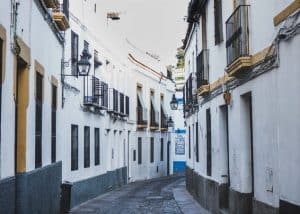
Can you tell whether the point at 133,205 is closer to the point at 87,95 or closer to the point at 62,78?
the point at 87,95

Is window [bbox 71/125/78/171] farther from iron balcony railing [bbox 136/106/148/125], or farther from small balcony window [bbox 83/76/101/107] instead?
iron balcony railing [bbox 136/106/148/125]

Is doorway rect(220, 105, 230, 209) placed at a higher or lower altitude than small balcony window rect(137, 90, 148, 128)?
lower

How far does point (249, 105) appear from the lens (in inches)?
431

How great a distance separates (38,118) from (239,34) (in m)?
4.08

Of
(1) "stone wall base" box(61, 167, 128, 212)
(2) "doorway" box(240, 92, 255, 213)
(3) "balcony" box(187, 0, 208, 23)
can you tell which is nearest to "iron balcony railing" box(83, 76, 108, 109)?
(1) "stone wall base" box(61, 167, 128, 212)

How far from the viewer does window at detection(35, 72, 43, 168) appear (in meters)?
10.9

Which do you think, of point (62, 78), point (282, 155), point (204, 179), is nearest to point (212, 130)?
point (204, 179)

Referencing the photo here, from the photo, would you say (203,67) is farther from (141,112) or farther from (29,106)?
(141,112)

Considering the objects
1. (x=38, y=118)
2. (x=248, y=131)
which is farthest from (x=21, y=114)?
(x=248, y=131)

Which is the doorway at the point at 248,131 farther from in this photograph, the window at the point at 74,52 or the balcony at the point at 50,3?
the window at the point at 74,52

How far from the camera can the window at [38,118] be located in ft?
35.9

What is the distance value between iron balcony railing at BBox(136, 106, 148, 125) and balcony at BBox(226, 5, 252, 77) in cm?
2168

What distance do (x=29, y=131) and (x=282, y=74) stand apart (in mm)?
4588

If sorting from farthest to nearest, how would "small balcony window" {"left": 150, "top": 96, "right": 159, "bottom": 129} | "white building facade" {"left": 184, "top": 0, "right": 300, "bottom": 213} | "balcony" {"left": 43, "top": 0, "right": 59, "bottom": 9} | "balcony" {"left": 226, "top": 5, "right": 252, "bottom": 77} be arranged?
"small balcony window" {"left": 150, "top": 96, "right": 159, "bottom": 129}, "balcony" {"left": 43, "top": 0, "right": 59, "bottom": 9}, "balcony" {"left": 226, "top": 5, "right": 252, "bottom": 77}, "white building facade" {"left": 184, "top": 0, "right": 300, "bottom": 213}
